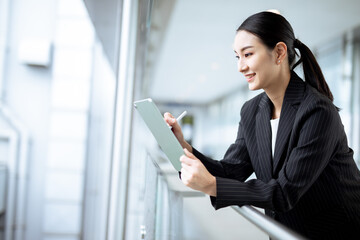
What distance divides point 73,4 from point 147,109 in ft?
7.78

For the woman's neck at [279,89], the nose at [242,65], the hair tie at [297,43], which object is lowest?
the woman's neck at [279,89]

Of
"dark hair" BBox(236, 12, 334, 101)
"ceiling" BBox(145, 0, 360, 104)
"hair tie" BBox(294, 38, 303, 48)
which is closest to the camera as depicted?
"dark hair" BBox(236, 12, 334, 101)

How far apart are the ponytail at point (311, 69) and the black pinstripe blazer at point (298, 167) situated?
4 centimetres

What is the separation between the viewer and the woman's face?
0.96 metres

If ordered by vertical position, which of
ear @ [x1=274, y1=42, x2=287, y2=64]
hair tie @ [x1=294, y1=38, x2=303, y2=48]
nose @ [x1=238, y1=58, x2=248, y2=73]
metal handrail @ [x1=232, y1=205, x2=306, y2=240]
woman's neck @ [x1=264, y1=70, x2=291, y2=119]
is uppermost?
hair tie @ [x1=294, y1=38, x2=303, y2=48]

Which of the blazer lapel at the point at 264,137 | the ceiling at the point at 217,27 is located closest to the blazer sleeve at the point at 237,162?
the blazer lapel at the point at 264,137

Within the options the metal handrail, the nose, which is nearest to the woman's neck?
the nose

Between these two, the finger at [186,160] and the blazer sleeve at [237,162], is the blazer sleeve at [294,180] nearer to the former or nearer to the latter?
the finger at [186,160]

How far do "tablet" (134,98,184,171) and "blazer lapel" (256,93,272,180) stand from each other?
37 cm

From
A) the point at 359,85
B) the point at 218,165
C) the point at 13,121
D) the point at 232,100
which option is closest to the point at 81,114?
the point at 13,121

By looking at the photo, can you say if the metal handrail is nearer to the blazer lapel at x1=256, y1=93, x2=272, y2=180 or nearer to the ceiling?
Answer: the blazer lapel at x1=256, y1=93, x2=272, y2=180

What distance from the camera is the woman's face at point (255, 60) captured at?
0.96 metres

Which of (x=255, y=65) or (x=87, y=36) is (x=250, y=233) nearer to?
(x=255, y=65)

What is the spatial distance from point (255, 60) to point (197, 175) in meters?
0.42
